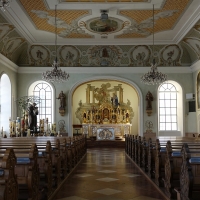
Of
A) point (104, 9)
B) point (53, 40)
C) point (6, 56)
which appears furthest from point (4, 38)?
point (104, 9)

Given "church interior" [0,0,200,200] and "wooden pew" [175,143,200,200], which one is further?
"church interior" [0,0,200,200]

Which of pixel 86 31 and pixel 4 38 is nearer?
pixel 4 38

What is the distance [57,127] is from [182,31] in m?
8.35

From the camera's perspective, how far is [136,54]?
59.8ft

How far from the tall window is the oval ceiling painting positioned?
17.3 feet

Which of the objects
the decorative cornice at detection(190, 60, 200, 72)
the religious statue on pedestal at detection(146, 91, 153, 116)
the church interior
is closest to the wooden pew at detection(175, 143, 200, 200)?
the church interior

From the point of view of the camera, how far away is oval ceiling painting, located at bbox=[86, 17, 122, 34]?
14.4 metres

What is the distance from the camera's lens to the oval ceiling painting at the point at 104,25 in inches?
565

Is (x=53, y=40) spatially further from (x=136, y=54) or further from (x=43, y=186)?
(x=43, y=186)

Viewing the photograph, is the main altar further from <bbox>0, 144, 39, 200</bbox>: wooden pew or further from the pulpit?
<bbox>0, 144, 39, 200</bbox>: wooden pew

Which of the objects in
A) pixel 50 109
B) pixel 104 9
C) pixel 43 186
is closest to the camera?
pixel 43 186

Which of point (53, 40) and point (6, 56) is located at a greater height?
point (53, 40)

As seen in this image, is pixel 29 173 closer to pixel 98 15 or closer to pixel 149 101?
pixel 98 15

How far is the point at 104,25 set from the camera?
1511 centimetres
